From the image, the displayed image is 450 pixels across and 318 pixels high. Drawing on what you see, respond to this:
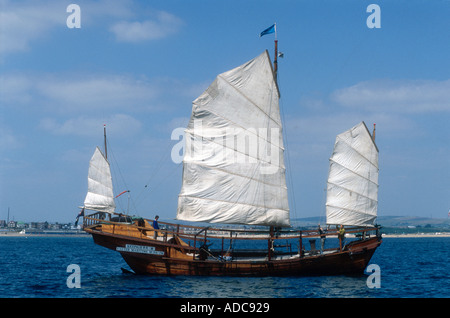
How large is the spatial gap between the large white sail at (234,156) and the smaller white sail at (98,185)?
83.1 feet

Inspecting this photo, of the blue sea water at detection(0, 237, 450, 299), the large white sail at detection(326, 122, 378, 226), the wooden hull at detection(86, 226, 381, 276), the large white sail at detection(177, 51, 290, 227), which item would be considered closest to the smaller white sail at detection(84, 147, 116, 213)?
the blue sea water at detection(0, 237, 450, 299)

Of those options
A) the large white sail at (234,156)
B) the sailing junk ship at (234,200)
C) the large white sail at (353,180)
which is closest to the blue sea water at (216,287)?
the sailing junk ship at (234,200)

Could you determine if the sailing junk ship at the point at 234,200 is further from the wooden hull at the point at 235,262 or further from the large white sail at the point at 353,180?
the large white sail at the point at 353,180

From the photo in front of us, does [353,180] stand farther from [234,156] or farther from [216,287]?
[216,287]

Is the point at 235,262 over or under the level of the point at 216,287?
over

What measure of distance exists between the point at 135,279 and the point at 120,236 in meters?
2.64

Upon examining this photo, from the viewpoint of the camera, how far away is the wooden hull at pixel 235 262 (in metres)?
27.8

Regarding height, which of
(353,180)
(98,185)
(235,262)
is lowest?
(235,262)

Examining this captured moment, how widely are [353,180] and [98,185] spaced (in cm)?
2859

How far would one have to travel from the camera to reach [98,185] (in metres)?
51.9

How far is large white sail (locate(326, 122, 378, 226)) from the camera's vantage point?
112ft

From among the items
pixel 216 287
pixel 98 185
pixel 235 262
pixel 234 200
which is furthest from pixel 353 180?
pixel 98 185
